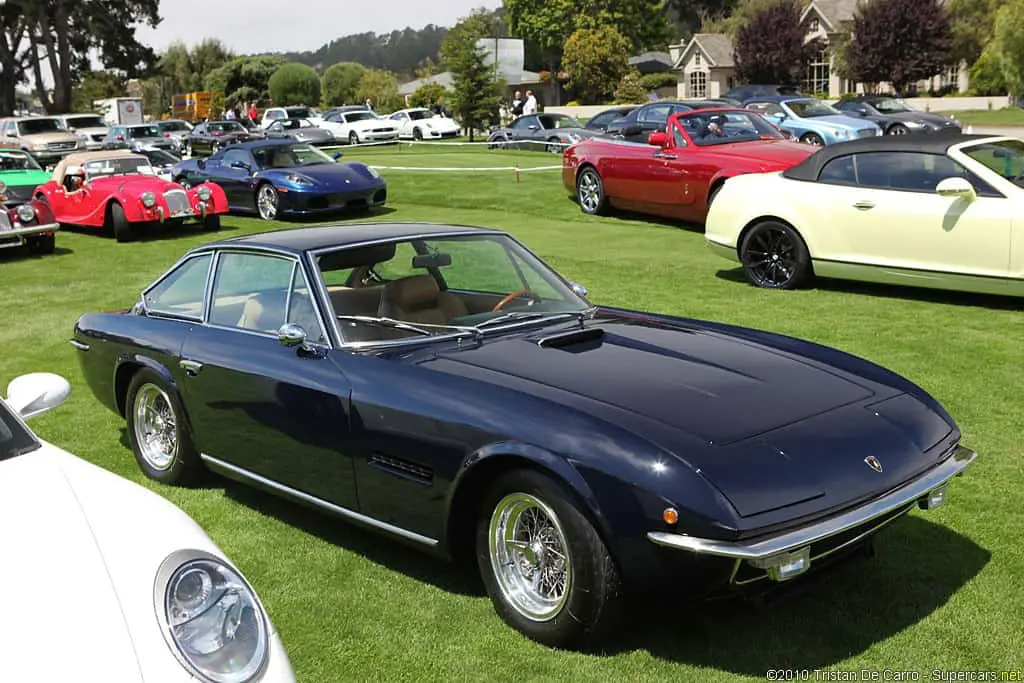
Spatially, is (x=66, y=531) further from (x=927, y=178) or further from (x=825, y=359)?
(x=927, y=178)

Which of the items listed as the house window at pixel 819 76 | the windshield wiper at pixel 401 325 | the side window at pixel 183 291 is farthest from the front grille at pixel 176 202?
the house window at pixel 819 76

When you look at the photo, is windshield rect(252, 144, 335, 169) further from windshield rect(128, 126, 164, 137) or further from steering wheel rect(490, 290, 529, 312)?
windshield rect(128, 126, 164, 137)

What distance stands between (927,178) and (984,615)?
6.54m

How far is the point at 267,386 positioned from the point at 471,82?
36.3m

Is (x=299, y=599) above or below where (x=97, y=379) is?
below

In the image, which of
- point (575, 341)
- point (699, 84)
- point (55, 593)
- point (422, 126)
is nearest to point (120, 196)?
point (575, 341)

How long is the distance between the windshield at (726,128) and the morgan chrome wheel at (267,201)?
288 inches

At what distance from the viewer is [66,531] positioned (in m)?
2.71

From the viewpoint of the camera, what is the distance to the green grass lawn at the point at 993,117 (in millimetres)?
40375

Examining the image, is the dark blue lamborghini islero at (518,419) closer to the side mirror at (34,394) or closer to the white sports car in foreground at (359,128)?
the side mirror at (34,394)

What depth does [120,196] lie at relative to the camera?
56.5ft

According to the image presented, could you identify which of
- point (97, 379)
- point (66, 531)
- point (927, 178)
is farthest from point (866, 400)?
point (927, 178)

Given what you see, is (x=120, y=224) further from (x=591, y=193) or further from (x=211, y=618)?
(x=211, y=618)

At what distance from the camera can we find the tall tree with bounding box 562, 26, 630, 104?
61.8 m
